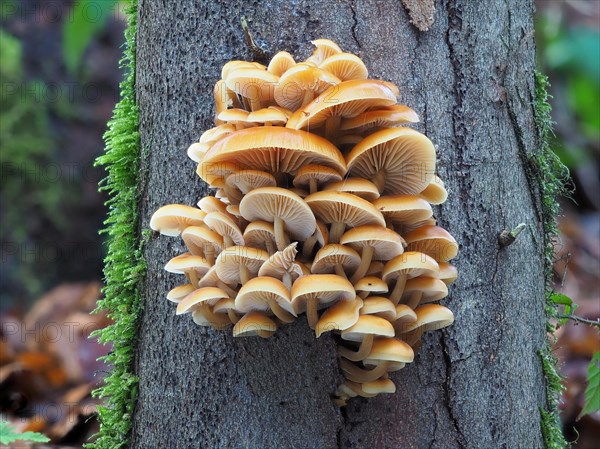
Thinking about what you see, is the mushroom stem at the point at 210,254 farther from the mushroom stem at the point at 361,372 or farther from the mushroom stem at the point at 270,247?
the mushroom stem at the point at 361,372

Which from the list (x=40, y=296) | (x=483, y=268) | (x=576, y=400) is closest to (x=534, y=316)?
(x=483, y=268)

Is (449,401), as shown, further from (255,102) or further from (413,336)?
(255,102)

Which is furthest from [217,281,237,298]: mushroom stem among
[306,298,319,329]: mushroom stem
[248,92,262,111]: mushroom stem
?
[248,92,262,111]: mushroom stem

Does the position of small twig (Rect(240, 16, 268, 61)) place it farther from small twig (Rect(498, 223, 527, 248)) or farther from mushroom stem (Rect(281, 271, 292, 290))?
small twig (Rect(498, 223, 527, 248))

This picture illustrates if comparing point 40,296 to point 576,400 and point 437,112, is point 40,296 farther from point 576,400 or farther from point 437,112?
point 437,112

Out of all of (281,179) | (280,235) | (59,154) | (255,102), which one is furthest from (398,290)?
(59,154)
